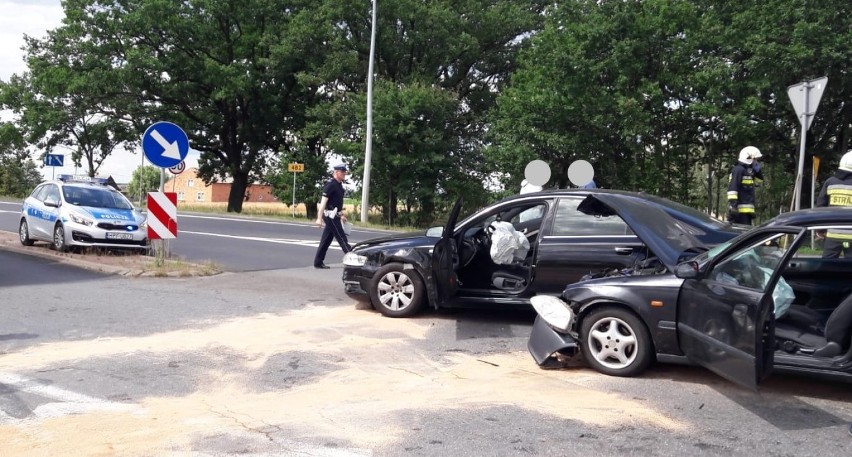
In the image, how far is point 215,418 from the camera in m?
4.71

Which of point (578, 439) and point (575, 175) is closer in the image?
point (578, 439)

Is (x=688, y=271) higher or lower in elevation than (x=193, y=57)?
lower

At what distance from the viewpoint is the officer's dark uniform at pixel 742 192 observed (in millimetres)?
10125

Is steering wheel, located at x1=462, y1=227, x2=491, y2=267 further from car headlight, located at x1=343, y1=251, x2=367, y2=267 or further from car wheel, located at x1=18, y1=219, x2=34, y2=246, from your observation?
car wheel, located at x1=18, y1=219, x2=34, y2=246

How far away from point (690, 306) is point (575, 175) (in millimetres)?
6838

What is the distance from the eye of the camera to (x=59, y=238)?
1363cm

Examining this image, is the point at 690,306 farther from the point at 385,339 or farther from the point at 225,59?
the point at 225,59

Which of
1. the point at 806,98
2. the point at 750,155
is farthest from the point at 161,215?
the point at 806,98

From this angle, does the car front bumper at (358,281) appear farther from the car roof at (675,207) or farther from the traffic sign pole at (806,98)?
the traffic sign pole at (806,98)

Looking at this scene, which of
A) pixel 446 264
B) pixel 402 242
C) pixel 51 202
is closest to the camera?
pixel 446 264

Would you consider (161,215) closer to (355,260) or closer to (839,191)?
(355,260)

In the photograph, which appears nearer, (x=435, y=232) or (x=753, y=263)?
(x=753, y=263)

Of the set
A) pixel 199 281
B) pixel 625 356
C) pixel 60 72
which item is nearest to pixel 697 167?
→ pixel 199 281

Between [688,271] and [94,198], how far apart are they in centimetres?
1269
